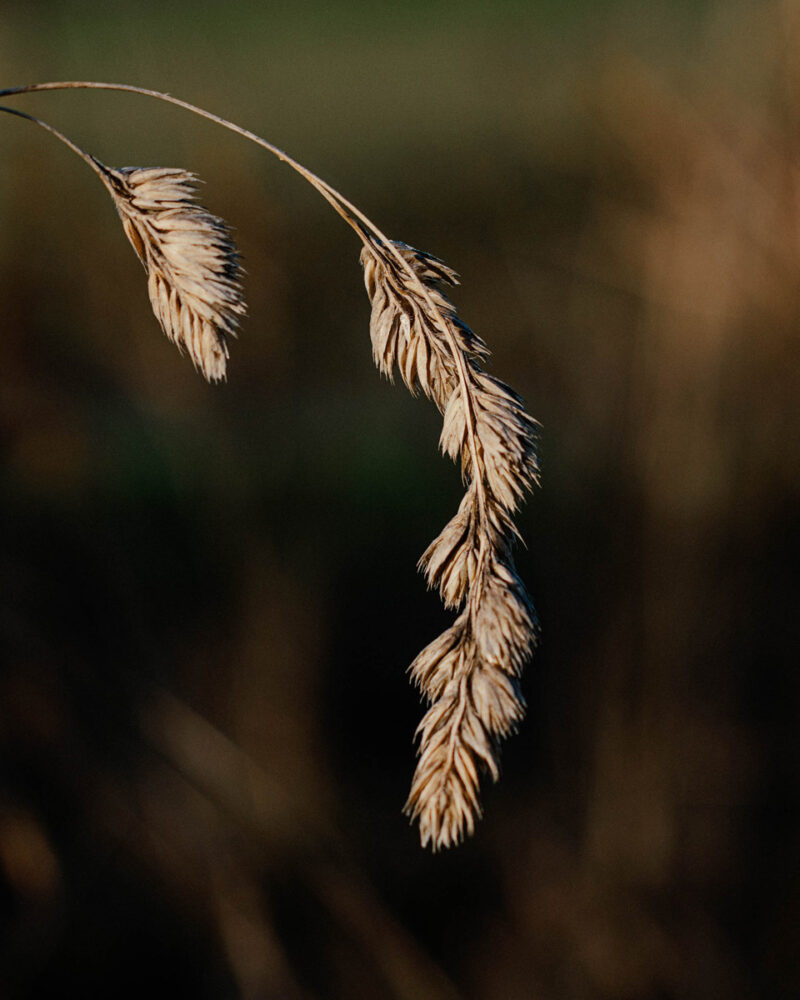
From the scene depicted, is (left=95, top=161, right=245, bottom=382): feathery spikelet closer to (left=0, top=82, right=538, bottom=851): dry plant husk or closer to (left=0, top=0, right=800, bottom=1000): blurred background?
(left=0, top=82, right=538, bottom=851): dry plant husk

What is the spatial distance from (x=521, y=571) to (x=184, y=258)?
1662 mm

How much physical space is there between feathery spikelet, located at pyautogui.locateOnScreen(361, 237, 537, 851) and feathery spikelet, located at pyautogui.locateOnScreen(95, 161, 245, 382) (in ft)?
0.31

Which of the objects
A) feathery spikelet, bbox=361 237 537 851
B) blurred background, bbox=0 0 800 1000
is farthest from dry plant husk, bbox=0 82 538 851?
blurred background, bbox=0 0 800 1000

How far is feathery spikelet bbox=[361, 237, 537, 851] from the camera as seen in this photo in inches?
20.2

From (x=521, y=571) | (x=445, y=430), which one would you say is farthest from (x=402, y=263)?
(x=521, y=571)

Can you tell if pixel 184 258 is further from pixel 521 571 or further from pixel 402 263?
pixel 521 571

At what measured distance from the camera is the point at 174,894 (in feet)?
5.30

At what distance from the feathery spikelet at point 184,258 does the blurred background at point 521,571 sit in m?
0.89

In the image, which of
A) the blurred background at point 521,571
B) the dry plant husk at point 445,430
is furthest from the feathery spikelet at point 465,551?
the blurred background at point 521,571

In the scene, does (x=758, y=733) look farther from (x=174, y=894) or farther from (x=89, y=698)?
(x=89, y=698)

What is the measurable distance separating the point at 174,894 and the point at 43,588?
68 cm

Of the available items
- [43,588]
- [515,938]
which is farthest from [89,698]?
[515,938]

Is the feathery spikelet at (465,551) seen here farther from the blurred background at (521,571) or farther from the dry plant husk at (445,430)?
the blurred background at (521,571)

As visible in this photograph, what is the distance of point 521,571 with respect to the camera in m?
2.11
